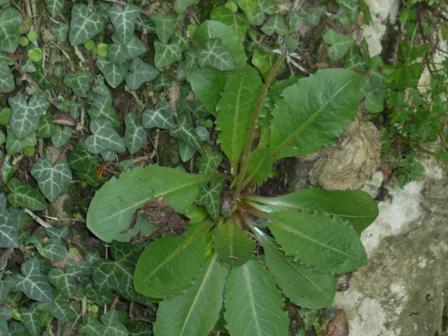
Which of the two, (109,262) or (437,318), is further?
(437,318)

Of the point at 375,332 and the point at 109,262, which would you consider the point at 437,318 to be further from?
the point at 109,262

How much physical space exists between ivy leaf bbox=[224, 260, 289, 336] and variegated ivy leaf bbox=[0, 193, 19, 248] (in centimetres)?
86

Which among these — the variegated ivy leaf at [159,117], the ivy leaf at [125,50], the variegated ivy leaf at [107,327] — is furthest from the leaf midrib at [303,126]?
the variegated ivy leaf at [107,327]

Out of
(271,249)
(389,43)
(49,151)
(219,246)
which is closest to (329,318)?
(271,249)

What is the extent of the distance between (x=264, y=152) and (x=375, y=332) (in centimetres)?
132

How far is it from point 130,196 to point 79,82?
1.59 ft

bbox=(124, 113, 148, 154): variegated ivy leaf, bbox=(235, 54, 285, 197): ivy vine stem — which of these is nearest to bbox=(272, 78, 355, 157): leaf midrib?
bbox=(235, 54, 285, 197): ivy vine stem

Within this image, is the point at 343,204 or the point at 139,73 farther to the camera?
the point at 343,204

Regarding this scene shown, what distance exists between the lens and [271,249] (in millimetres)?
2559

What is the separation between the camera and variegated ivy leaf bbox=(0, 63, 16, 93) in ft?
7.20

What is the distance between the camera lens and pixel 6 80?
2.21m

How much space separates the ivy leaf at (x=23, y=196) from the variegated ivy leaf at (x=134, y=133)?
397mm

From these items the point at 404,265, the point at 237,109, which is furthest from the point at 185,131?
the point at 404,265

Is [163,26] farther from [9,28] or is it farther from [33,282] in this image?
[33,282]
